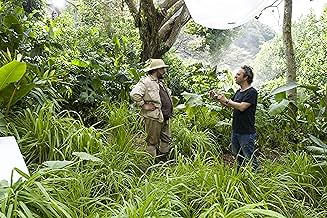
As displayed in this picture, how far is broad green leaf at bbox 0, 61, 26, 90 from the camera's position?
290cm

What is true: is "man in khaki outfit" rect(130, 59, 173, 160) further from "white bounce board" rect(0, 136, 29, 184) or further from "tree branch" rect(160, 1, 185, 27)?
"tree branch" rect(160, 1, 185, 27)

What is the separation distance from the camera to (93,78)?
16.4ft

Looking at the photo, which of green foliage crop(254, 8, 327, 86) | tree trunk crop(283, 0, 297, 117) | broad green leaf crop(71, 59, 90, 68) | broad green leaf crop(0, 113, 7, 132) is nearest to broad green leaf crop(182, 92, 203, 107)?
tree trunk crop(283, 0, 297, 117)

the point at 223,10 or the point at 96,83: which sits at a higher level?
the point at 223,10

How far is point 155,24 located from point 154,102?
4254mm

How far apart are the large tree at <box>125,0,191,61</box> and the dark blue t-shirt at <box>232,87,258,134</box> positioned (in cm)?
445

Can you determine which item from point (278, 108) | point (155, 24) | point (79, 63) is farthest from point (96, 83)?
point (155, 24)

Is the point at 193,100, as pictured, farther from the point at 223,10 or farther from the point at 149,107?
the point at 223,10

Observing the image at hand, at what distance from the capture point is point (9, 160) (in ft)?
7.49

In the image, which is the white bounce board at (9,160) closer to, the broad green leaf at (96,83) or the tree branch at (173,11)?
the broad green leaf at (96,83)

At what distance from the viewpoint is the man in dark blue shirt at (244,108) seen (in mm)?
3320

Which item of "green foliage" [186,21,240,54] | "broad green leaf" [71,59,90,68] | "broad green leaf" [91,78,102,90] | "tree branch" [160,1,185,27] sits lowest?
"green foliage" [186,21,240,54]

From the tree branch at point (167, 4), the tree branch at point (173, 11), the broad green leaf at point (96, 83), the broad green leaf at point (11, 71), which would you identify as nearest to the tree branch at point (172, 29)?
the tree branch at point (173, 11)

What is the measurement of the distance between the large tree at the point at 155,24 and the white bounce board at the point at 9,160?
208 inches
